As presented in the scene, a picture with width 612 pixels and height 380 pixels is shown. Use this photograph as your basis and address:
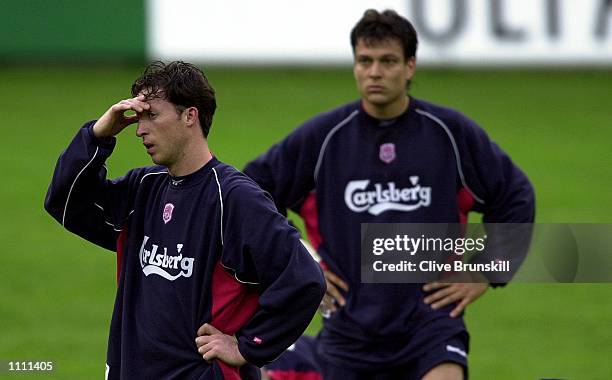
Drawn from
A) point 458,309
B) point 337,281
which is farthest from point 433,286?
point 337,281

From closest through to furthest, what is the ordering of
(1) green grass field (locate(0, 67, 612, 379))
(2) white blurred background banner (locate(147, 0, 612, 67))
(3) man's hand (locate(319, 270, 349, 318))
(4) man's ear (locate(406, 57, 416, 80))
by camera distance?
1. (3) man's hand (locate(319, 270, 349, 318))
2. (4) man's ear (locate(406, 57, 416, 80))
3. (1) green grass field (locate(0, 67, 612, 379))
4. (2) white blurred background banner (locate(147, 0, 612, 67))

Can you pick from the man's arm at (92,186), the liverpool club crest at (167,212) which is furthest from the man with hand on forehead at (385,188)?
the liverpool club crest at (167,212)

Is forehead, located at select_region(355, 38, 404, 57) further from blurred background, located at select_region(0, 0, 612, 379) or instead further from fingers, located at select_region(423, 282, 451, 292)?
blurred background, located at select_region(0, 0, 612, 379)

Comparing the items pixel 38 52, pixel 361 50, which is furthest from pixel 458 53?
pixel 361 50

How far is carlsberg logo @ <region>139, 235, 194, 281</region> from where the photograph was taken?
5.17 meters

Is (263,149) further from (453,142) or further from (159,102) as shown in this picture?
(159,102)

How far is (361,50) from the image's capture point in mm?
6969

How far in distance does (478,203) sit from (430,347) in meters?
0.82

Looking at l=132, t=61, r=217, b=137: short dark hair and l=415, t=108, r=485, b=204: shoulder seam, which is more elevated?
l=132, t=61, r=217, b=137: short dark hair

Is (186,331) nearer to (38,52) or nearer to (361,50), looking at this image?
(361,50)

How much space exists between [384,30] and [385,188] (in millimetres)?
815

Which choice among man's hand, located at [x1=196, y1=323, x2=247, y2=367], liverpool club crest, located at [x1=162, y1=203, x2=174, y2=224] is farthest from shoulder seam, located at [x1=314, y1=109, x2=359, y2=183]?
man's hand, located at [x1=196, y1=323, x2=247, y2=367]

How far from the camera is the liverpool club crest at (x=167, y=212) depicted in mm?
5270

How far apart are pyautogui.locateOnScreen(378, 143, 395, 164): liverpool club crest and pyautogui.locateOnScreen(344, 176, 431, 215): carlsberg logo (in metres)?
0.12
